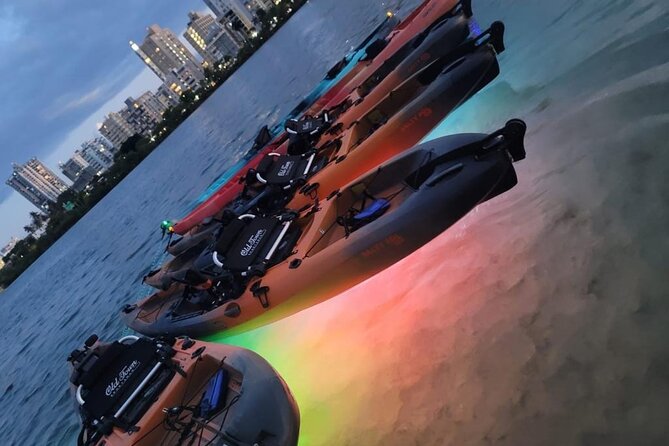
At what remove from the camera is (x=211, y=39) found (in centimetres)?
13488

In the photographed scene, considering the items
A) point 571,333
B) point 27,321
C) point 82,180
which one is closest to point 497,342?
point 571,333

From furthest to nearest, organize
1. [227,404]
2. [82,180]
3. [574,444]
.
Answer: [82,180], [227,404], [574,444]

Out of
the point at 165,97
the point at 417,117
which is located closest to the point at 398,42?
the point at 417,117

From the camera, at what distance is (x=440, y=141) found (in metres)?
5.85

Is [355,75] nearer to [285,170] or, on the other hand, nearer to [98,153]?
[285,170]

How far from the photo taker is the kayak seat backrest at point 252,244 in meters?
6.82

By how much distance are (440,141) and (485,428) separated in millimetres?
3602

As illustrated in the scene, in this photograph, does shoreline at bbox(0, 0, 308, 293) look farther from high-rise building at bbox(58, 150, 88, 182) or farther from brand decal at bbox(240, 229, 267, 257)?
high-rise building at bbox(58, 150, 88, 182)

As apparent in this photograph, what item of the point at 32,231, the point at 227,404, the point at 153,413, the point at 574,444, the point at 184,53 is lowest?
the point at 574,444

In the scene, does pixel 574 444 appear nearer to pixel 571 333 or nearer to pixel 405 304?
pixel 571 333

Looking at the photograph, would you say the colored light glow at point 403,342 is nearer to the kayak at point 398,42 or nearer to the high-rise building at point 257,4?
the kayak at point 398,42

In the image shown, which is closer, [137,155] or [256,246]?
[256,246]

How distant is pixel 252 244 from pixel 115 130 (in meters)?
187

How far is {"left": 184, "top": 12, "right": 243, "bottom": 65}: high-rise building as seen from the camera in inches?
4806
